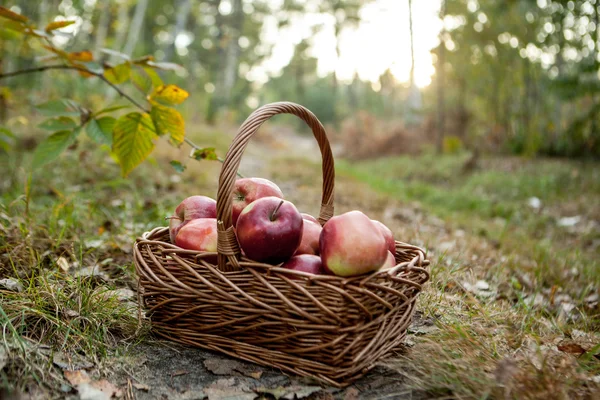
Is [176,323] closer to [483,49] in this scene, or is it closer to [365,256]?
[365,256]

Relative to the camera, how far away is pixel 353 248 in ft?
4.44

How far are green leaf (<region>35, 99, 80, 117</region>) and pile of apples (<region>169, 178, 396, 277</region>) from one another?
868mm

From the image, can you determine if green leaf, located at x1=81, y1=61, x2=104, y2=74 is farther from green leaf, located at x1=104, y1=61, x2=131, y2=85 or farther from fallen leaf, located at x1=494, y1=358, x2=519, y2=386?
fallen leaf, located at x1=494, y1=358, x2=519, y2=386

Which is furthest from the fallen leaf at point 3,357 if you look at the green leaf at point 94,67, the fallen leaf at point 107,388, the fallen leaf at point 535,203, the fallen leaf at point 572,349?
the fallen leaf at point 535,203

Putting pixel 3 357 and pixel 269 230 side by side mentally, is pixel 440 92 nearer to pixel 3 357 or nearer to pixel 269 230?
pixel 269 230

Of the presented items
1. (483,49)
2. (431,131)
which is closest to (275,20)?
(431,131)

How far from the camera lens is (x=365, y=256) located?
4.46 ft

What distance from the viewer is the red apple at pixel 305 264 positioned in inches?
58.2

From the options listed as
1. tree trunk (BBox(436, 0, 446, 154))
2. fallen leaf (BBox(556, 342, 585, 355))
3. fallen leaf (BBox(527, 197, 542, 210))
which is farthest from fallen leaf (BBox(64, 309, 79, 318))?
tree trunk (BBox(436, 0, 446, 154))

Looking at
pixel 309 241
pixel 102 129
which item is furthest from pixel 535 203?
pixel 102 129

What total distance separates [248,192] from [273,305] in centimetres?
55

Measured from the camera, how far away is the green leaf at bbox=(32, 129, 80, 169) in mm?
1980

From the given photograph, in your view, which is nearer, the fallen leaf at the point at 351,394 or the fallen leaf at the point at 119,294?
the fallen leaf at the point at 351,394

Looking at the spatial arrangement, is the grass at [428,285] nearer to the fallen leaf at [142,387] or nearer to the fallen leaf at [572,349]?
the fallen leaf at [572,349]
